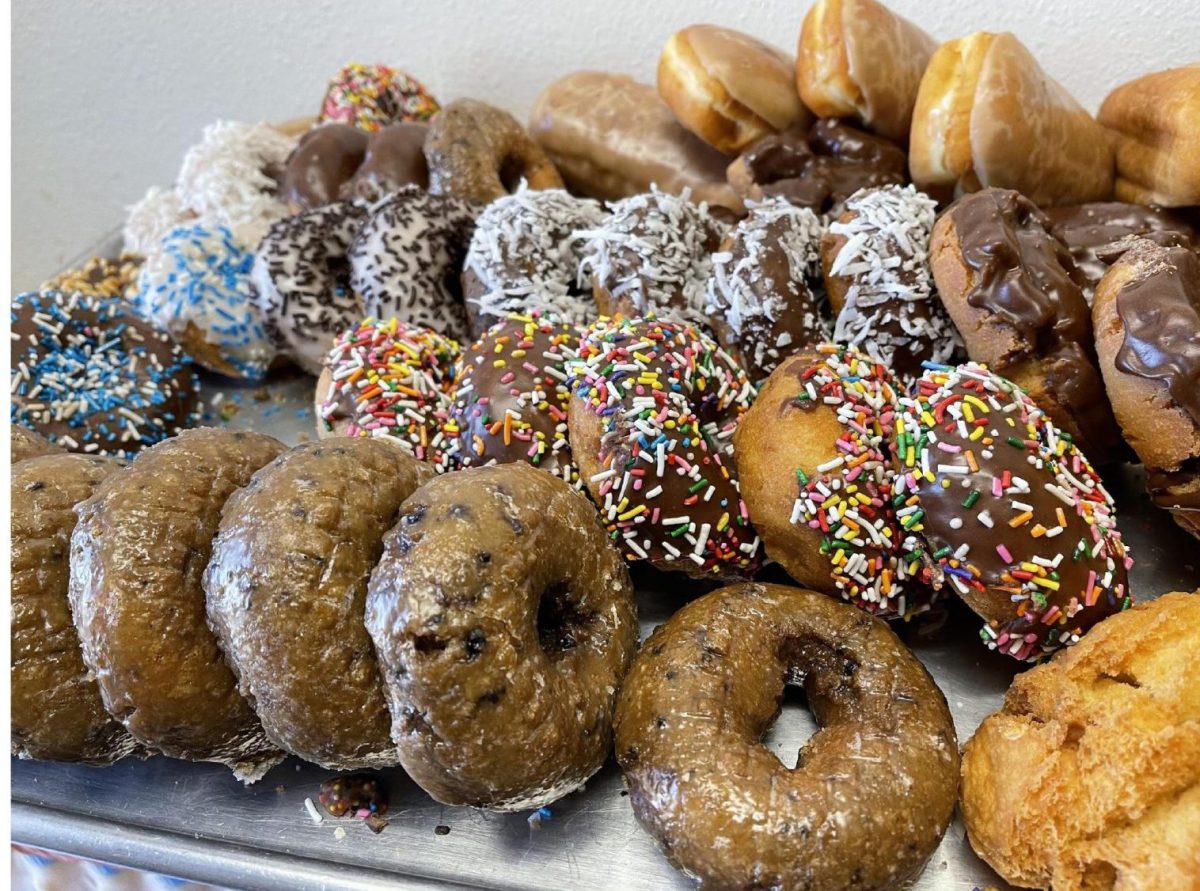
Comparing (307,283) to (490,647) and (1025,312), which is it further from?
(1025,312)

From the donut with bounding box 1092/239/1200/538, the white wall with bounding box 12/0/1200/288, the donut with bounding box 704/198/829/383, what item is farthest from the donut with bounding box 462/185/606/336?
the white wall with bounding box 12/0/1200/288

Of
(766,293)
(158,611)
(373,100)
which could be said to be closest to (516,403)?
(766,293)

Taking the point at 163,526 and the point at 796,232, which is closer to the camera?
the point at 163,526

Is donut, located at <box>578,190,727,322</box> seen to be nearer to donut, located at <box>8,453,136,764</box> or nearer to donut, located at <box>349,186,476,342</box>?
donut, located at <box>349,186,476,342</box>

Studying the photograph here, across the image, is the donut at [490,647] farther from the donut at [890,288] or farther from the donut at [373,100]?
the donut at [373,100]

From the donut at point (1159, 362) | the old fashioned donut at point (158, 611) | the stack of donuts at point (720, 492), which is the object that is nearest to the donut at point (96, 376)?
the stack of donuts at point (720, 492)

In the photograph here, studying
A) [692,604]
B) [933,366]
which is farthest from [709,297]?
[692,604]

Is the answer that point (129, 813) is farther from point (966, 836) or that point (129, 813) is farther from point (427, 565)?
point (966, 836)
